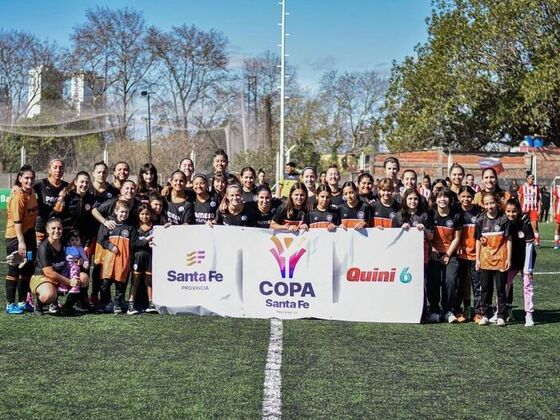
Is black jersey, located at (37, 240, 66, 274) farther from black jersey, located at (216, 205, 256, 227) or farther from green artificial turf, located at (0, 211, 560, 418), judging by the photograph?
black jersey, located at (216, 205, 256, 227)

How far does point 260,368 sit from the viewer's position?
681cm

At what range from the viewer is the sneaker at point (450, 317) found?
929 cm

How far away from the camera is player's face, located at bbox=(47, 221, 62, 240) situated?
360 inches

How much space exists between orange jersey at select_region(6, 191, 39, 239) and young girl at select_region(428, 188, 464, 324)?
171 inches

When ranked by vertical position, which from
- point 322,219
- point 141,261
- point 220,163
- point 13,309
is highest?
A: point 220,163

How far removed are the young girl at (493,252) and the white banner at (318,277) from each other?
0.65m

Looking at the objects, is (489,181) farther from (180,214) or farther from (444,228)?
(180,214)

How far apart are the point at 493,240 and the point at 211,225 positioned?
3008mm

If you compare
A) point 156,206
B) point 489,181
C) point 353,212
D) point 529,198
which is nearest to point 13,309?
point 156,206

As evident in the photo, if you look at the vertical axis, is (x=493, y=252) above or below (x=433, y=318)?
above

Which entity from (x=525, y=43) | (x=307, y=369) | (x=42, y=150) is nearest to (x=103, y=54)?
(x=42, y=150)

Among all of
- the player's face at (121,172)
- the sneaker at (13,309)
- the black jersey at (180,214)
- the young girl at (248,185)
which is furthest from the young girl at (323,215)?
the sneaker at (13,309)

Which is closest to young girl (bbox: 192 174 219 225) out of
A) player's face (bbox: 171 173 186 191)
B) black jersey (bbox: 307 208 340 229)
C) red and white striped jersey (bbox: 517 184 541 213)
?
player's face (bbox: 171 173 186 191)

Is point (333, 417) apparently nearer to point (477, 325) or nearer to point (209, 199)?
point (477, 325)
